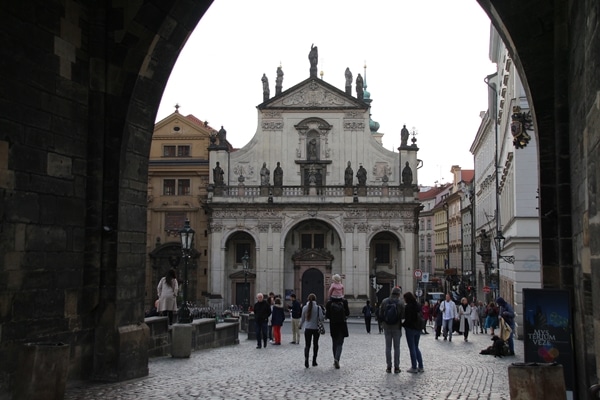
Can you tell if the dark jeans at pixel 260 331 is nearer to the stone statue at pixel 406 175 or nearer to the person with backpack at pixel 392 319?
the person with backpack at pixel 392 319

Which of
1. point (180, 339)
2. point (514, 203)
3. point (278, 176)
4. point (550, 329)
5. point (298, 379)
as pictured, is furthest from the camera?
point (278, 176)

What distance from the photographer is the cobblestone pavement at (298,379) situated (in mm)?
9914

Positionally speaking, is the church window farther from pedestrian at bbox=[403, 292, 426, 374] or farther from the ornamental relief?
pedestrian at bbox=[403, 292, 426, 374]

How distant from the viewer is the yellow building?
5375cm

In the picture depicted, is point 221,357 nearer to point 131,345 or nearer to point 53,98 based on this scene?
point 131,345

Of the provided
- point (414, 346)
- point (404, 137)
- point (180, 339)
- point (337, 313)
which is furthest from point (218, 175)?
point (414, 346)

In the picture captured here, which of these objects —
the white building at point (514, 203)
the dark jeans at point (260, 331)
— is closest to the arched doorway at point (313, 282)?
the white building at point (514, 203)

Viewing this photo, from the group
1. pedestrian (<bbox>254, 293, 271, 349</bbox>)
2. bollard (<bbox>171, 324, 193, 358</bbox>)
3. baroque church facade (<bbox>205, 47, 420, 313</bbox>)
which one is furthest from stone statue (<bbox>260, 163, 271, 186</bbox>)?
bollard (<bbox>171, 324, 193, 358</bbox>)

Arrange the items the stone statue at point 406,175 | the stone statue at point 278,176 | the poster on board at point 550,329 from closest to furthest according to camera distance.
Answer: the poster on board at point 550,329 → the stone statue at point 406,175 → the stone statue at point 278,176

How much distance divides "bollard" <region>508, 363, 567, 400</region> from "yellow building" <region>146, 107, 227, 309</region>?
47561 millimetres

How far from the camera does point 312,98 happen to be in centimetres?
5328

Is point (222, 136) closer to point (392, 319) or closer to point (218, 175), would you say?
point (218, 175)

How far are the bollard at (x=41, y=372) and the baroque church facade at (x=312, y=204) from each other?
145ft

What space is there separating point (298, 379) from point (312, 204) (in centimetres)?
4012
